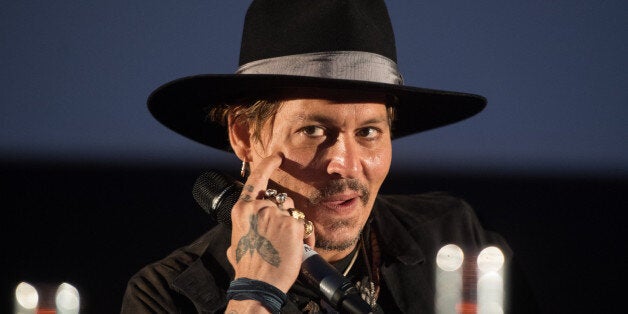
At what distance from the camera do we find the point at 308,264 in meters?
1.75

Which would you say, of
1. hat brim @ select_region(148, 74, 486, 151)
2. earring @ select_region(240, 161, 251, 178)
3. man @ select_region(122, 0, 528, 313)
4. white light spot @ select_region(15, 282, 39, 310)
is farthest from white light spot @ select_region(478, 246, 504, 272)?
white light spot @ select_region(15, 282, 39, 310)

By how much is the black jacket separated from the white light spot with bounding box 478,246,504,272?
58 mm

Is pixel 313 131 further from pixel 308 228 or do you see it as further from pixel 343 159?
pixel 308 228

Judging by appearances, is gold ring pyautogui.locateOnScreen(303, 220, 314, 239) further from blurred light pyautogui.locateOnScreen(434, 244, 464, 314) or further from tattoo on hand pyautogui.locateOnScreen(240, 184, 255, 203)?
blurred light pyautogui.locateOnScreen(434, 244, 464, 314)

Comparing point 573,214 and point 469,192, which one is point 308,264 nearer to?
point 469,192

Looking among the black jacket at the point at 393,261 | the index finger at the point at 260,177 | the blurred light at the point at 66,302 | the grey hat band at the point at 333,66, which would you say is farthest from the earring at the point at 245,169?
the blurred light at the point at 66,302

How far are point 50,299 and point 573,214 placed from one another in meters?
2.17

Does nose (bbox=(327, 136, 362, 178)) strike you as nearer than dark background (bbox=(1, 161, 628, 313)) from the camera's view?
Yes

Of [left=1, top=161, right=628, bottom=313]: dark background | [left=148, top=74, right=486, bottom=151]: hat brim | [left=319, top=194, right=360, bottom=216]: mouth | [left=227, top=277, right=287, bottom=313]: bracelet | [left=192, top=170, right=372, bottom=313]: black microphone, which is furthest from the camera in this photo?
[left=1, top=161, right=628, bottom=313]: dark background

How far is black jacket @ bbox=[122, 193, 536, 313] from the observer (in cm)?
222

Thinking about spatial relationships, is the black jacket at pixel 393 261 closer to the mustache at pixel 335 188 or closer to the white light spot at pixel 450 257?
the white light spot at pixel 450 257

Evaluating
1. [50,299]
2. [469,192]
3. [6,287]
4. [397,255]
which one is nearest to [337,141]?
[397,255]

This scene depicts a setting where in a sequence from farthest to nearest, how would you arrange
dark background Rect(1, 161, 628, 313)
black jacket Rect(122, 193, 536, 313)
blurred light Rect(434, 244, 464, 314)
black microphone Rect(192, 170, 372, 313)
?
dark background Rect(1, 161, 628, 313), blurred light Rect(434, 244, 464, 314), black jacket Rect(122, 193, 536, 313), black microphone Rect(192, 170, 372, 313)

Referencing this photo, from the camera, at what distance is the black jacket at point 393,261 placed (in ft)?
7.28
